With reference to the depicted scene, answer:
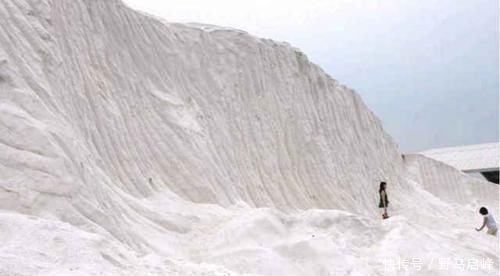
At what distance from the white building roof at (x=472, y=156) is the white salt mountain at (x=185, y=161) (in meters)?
12.6

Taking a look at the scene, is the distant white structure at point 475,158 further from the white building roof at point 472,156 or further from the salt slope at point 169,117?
the salt slope at point 169,117

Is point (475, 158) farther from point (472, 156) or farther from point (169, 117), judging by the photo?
point (169, 117)

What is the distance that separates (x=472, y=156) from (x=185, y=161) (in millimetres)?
25506

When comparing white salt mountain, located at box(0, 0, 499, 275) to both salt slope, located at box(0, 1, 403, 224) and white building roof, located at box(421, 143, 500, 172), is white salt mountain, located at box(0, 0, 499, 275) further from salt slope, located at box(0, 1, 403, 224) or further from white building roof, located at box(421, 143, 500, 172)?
white building roof, located at box(421, 143, 500, 172)

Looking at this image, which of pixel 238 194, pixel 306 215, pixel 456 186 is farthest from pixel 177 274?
pixel 456 186

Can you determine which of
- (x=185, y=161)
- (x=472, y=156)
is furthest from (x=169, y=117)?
(x=472, y=156)

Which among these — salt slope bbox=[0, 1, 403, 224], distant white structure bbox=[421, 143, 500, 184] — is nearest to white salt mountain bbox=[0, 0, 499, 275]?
salt slope bbox=[0, 1, 403, 224]

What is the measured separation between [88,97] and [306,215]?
142 inches

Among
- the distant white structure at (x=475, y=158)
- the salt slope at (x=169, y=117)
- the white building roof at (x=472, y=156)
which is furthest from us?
the white building roof at (x=472, y=156)

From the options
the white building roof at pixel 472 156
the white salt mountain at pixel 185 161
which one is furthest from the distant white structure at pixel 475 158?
the white salt mountain at pixel 185 161

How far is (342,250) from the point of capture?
23.2 ft

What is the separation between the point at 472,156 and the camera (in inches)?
1287

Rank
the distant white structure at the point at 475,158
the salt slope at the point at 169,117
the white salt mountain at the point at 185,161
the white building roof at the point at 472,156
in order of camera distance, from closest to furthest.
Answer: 1. the white salt mountain at the point at 185,161
2. the salt slope at the point at 169,117
3. the distant white structure at the point at 475,158
4. the white building roof at the point at 472,156

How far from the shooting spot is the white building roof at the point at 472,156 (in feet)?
102
